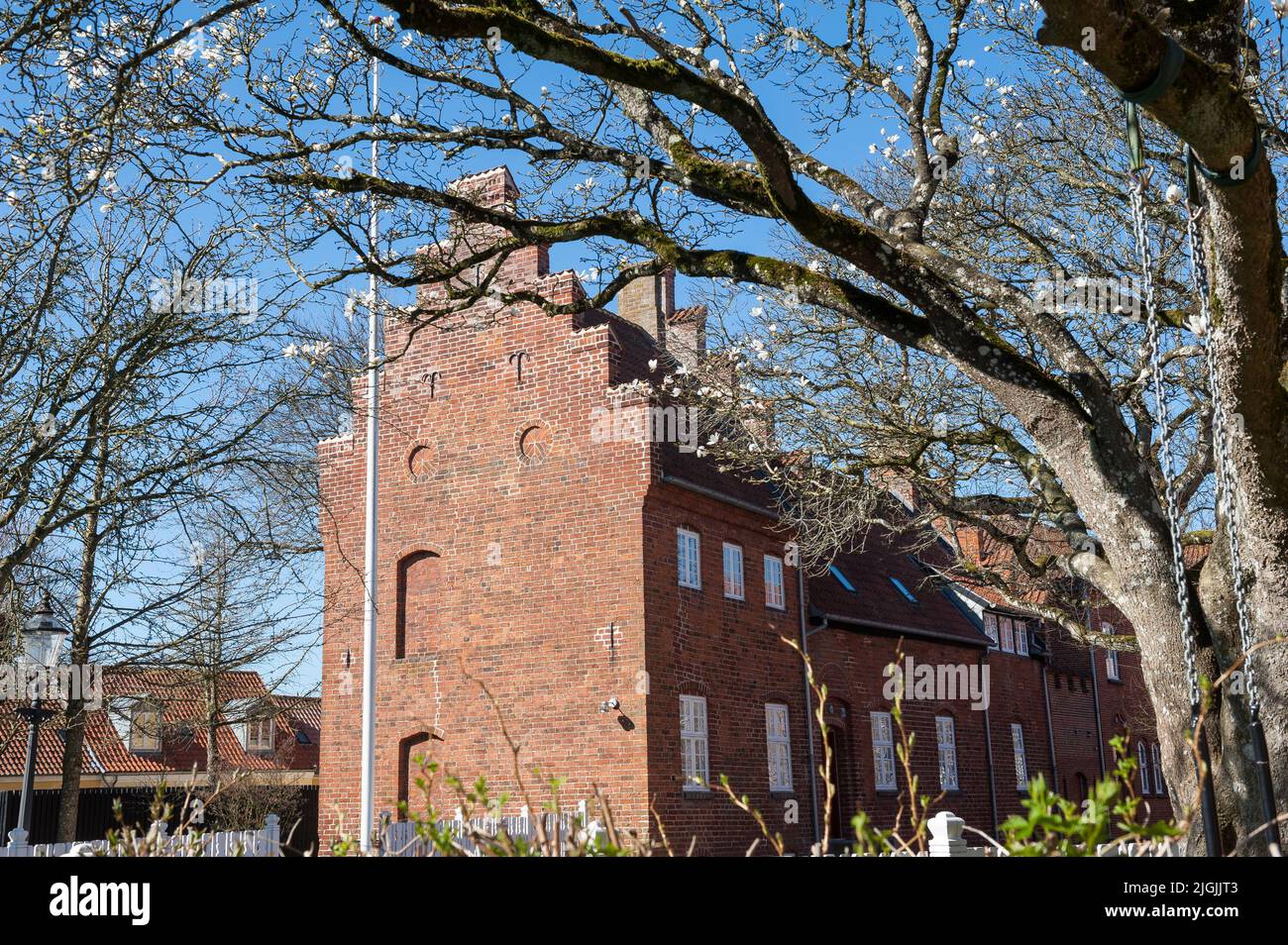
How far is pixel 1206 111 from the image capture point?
5.31 metres

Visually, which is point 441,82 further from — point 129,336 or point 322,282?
point 129,336

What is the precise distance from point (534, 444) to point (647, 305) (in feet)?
22.6

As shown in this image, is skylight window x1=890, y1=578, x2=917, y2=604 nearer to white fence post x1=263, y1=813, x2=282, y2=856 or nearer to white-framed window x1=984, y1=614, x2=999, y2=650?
white-framed window x1=984, y1=614, x2=999, y2=650

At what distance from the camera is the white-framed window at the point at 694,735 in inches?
766

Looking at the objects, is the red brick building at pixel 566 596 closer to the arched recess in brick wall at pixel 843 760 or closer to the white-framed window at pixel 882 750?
the arched recess in brick wall at pixel 843 760

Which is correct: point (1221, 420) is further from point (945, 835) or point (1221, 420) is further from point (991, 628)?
point (991, 628)

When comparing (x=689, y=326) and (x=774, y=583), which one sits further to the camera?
(x=689, y=326)

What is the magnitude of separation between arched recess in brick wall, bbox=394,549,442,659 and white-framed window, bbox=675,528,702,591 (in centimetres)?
439

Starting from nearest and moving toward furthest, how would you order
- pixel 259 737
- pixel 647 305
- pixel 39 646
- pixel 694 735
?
1. pixel 39 646
2. pixel 694 735
3. pixel 647 305
4. pixel 259 737

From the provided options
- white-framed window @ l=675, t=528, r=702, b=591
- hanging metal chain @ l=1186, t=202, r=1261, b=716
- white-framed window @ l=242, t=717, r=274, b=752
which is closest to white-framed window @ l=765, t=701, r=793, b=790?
white-framed window @ l=675, t=528, r=702, b=591

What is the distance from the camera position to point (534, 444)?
2080 cm

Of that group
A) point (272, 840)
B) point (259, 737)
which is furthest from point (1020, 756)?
point (272, 840)

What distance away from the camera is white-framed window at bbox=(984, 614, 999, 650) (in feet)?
101

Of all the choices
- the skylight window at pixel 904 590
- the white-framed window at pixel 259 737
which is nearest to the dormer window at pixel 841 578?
the skylight window at pixel 904 590
